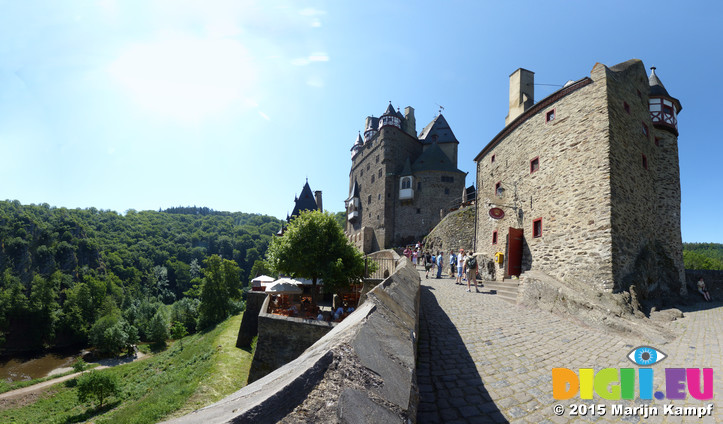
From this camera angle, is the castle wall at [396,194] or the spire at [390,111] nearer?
the castle wall at [396,194]

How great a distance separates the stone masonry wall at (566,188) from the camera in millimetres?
11930

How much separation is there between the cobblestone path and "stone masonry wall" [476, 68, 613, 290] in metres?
3.60

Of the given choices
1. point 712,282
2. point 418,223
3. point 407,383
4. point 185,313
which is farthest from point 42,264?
point 712,282

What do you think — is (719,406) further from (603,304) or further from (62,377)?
(62,377)

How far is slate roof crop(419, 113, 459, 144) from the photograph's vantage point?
44812 mm

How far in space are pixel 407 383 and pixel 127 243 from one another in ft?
398

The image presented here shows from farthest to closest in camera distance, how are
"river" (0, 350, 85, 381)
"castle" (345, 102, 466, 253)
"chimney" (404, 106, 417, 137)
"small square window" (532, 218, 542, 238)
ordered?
1. "chimney" (404, 106, 417, 137)
2. "castle" (345, 102, 466, 253)
3. "river" (0, 350, 85, 381)
4. "small square window" (532, 218, 542, 238)

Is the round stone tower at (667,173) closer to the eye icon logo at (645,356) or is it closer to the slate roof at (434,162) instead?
the eye icon logo at (645,356)

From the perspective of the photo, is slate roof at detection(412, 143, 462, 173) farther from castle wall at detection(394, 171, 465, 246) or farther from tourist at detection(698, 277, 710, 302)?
tourist at detection(698, 277, 710, 302)

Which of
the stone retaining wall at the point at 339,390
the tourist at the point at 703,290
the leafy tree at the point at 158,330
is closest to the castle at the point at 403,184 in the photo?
the tourist at the point at 703,290

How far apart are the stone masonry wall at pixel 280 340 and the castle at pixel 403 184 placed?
89.6 ft

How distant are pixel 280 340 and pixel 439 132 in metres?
41.1

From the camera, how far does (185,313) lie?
45719 millimetres

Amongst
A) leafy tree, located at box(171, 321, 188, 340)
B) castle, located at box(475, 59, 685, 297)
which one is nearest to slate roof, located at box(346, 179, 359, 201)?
castle, located at box(475, 59, 685, 297)
